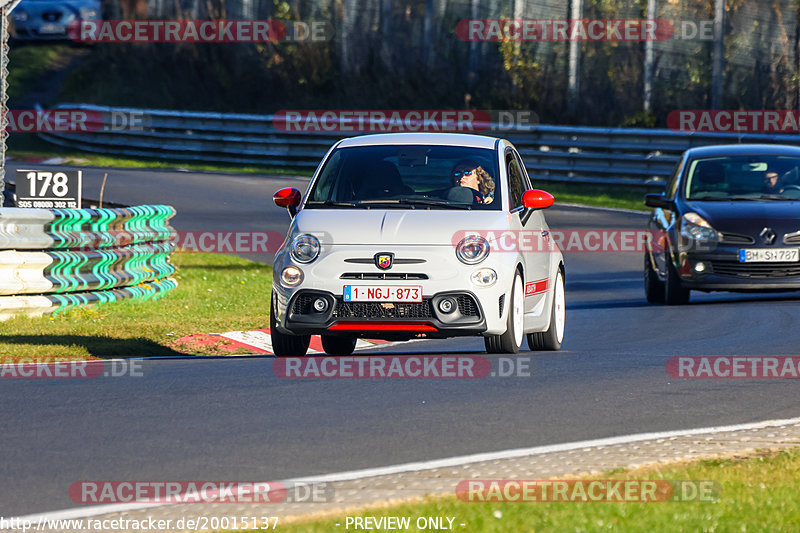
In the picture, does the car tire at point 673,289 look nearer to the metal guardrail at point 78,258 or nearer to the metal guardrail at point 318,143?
the metal guardrail at point 78,258

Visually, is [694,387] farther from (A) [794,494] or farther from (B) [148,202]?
(B) [148,202]

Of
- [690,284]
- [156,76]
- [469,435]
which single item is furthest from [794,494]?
[156,76]

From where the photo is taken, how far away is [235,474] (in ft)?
22.2

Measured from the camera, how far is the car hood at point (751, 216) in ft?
49.9

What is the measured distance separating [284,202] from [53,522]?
5533mm

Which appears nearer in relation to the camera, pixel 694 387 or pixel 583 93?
pixel 694 387

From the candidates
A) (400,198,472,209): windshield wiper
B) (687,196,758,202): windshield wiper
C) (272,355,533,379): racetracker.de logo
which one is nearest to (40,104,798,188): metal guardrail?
(687,196,758,202): windshield wiper

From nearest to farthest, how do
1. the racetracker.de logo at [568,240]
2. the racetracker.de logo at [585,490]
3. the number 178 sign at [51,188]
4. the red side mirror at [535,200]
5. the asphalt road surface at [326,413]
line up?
the racetracker.de logo at [585,490] → the asphalt road surface at [326,413] → the racetracker.de logo at [568,240] → the red side mirror at [535,200] → the number 178 sign at [51,188]

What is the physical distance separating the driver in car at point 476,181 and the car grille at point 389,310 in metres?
1.14

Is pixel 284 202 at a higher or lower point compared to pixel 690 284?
higher

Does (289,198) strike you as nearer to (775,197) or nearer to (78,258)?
(78,258)

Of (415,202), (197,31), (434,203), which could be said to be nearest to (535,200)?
(434,203)

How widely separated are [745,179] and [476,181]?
5945mm

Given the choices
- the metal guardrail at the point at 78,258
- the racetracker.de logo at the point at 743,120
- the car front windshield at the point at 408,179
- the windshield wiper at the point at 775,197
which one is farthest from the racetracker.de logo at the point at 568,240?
the racetracker.de logo at the point at 743,120
